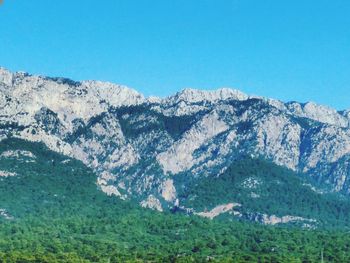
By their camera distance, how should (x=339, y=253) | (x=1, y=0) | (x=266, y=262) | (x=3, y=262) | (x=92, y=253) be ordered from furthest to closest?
(x=339, y=253) < (x=92, y=253) < (x=266, y=262) < (x=3, y=262) < (x=1, y=0)

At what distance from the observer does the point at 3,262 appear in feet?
444

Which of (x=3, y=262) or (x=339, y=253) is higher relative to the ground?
(x=339, y=253)

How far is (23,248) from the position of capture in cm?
18600

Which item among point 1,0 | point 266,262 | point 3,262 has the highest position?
point 266,262

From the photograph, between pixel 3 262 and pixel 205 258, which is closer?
pixel 3 262

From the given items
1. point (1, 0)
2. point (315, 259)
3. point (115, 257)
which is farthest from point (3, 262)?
point (1, 0)

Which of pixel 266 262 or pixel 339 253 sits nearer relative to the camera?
pixel 266 262

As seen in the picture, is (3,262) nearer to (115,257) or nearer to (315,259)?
(115,257)

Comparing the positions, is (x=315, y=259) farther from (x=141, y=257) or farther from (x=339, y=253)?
(x=141, y=257)

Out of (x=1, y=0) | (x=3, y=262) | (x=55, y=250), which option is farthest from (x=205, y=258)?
(x=1, y=0)

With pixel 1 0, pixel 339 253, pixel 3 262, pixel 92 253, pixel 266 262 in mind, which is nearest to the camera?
pixel 1 0

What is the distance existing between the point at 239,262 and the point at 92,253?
4271cm

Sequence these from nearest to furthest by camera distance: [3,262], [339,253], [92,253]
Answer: [3,262]
[92,253]
[339,253]

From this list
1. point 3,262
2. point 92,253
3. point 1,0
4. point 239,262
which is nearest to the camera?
point 1,0
